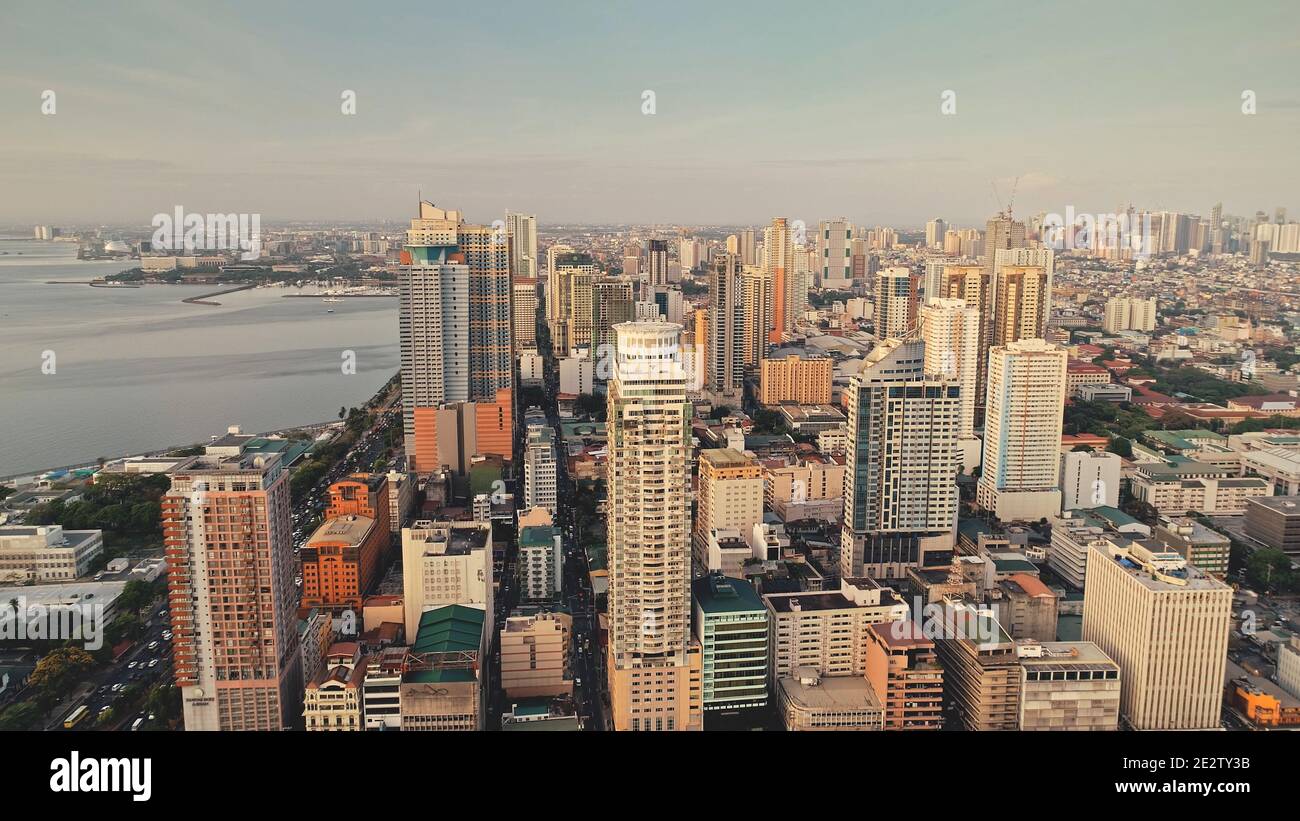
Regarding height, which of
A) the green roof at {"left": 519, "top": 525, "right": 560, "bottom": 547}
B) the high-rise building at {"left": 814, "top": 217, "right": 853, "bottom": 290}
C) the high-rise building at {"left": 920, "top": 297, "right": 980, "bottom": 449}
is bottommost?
the green roof at {"left": 519, "top": 525, "right": 560, "bottom": 547}

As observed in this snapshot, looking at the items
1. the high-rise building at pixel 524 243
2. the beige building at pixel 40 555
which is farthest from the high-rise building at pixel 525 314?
the beige building at pixel 40 555

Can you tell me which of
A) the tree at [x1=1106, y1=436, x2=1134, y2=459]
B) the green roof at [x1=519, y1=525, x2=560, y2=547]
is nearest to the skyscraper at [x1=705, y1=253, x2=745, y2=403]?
the tree at [x1=1106, y1=436, x2=1134, y2=459]

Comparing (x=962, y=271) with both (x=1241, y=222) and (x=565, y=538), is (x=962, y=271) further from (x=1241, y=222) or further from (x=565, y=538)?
(x=565, y=538)

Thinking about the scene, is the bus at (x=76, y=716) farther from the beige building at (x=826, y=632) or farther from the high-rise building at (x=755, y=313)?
the high-rise building at (x=755, y=313)

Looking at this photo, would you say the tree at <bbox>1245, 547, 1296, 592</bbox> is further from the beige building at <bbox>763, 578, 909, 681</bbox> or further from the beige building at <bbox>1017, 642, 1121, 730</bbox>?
the beige building at <bbox>763, 578, 909, 681</bbox>

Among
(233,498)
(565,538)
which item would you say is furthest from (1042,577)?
(233,498)

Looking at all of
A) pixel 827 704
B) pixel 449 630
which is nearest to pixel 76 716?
pixel 449 630
